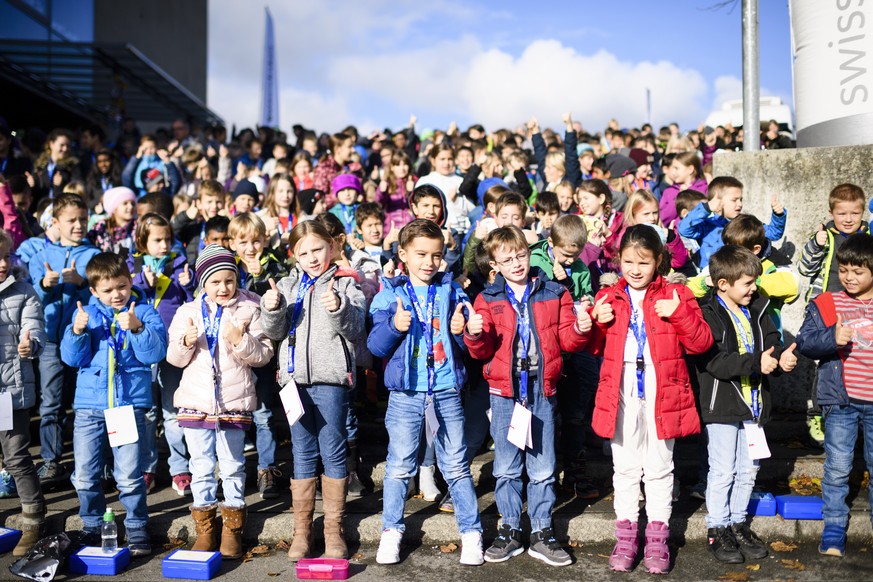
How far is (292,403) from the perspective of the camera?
15.9 ft

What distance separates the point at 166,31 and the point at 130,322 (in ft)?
80.6

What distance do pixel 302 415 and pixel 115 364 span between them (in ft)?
4.18

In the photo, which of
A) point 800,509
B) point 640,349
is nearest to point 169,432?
point 640,349

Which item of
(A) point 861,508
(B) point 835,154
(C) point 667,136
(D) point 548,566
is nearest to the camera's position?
(D) point 548,566

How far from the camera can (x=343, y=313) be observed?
4867 millimetres

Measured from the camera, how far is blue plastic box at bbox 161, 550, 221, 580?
4.68m

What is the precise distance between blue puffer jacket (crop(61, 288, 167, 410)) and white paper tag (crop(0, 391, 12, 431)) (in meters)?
0.41

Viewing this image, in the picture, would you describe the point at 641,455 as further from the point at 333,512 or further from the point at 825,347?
the point at 333,512

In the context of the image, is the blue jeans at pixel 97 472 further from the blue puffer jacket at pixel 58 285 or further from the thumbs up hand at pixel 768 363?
the thumbs up hand at pixel 768 363

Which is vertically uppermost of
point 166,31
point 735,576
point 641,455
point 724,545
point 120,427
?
point 166,31

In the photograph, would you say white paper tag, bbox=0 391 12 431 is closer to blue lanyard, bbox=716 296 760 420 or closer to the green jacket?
the green jacket

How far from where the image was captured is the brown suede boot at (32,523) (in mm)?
5137

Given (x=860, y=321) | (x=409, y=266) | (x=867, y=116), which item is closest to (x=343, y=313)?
(x=409, y=266)

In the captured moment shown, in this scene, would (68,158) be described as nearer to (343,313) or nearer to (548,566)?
(343,313)
